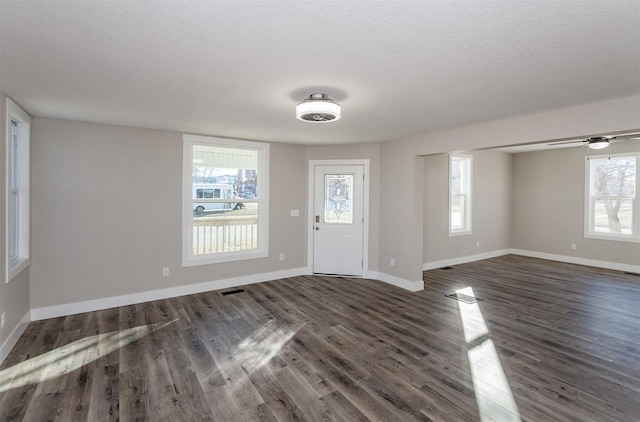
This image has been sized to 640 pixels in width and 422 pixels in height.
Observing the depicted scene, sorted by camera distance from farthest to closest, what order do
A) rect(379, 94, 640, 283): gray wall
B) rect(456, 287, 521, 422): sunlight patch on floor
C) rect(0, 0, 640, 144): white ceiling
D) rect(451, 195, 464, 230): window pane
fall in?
rect(451, 195, 464, 230): window pane < rect(379, 94, 640, 283): gray wall < rect(456, 287, 521, 422): sunlight patch on floor < rect(0, 0, 640, 144): white ceiling

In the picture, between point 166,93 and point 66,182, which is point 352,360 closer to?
point 166,93

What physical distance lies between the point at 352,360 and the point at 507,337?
174 centimetres


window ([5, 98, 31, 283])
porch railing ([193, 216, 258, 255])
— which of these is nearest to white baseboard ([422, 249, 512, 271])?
porch railing ([193, 216, 258, 255])

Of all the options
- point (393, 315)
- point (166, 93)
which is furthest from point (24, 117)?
point (393, 315)

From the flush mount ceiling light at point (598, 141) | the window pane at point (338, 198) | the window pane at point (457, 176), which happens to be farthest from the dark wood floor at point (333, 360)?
the window pane at point (457, 176)

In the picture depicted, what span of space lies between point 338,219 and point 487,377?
3.52 metres

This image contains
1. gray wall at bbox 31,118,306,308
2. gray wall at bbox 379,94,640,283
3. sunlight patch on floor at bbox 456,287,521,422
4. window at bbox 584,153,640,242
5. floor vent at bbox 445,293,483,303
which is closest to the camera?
sunlight patch on floor at bbox 456,287,521,422

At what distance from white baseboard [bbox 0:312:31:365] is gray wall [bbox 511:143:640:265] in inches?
364

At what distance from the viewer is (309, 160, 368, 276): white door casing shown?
5633mm

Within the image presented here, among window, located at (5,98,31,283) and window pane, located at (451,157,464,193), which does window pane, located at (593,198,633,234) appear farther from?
window, located at (5,98,31,283)

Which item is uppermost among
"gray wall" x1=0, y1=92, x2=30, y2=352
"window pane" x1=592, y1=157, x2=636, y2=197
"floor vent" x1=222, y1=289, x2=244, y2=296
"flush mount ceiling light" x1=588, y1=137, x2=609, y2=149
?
"flush mount ceiling light" x1=588, y1=137, x2=609, y2=149

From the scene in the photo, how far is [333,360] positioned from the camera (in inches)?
112

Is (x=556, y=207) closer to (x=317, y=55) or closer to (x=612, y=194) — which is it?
(x=612, y=194)

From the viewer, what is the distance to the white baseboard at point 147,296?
377cm
